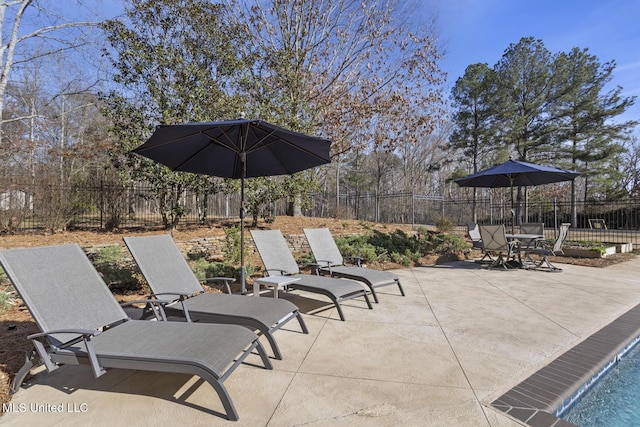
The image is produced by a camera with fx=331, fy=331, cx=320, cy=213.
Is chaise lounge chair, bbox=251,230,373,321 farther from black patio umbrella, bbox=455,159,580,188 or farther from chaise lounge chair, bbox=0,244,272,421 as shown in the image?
black patio umbrella, bbox=455,159,580,188

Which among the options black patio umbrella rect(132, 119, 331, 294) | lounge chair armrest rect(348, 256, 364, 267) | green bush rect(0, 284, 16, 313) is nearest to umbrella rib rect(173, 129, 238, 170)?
black patio umbrella rect(132, 119, 331, 294)

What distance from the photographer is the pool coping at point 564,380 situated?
2049mm

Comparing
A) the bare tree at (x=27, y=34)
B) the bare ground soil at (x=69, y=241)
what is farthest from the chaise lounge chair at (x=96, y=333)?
the bare tree at (x=27, y=34)

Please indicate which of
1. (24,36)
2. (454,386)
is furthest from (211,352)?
(24,36)

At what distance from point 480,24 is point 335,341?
11364 millimetres

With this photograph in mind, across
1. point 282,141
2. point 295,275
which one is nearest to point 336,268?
point 295,275

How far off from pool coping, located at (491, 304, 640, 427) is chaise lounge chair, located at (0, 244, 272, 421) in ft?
5.74

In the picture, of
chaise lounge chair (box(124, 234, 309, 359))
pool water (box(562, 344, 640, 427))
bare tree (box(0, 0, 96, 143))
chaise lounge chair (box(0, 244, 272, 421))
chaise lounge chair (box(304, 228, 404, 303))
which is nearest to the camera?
chaise lounge chair (box(0, 244, 272, 421))

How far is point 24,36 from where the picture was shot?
1000 centimetres

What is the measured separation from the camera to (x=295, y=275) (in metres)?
4.63

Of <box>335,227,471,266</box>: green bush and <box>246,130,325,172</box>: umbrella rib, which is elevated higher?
<box>246,130,325,172</box>: umbrella rib

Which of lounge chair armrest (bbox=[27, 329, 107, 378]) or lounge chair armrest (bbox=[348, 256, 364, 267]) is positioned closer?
lounge chair armrest (bbox=[27, 329, 107, 378])

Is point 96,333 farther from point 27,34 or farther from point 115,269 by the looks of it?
point 27,34

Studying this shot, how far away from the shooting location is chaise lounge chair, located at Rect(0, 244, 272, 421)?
201 centimetres
